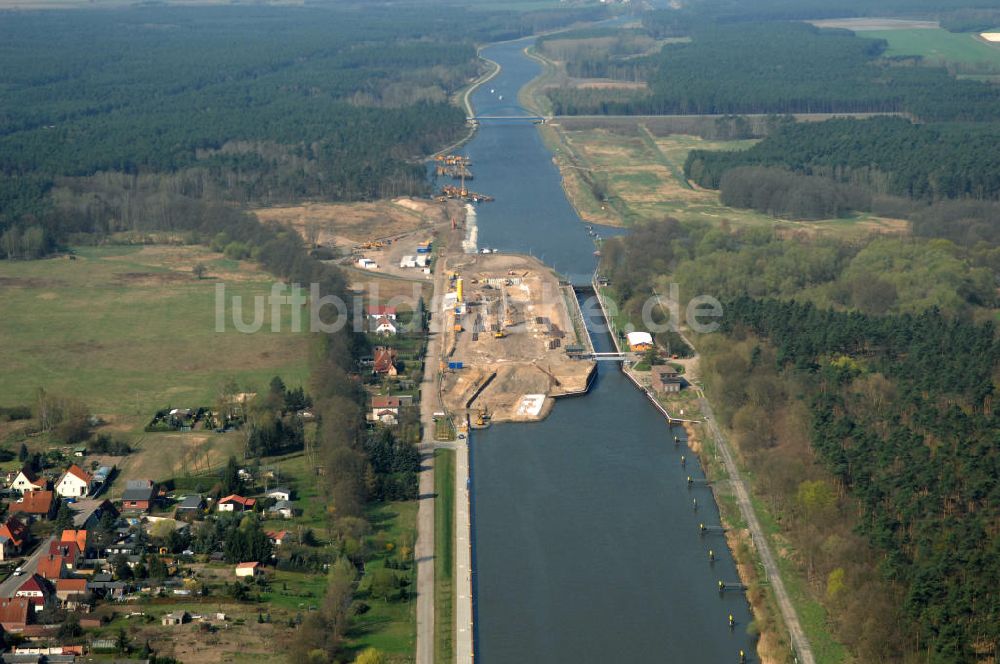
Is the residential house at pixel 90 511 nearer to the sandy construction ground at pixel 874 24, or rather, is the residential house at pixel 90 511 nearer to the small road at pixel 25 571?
the small road at pixel 25 571

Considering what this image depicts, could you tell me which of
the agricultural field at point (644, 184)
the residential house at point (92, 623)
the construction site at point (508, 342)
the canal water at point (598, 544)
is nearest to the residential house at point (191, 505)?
the residential house at point (92, 623)

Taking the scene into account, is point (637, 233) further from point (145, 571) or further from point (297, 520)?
point (145, 571)

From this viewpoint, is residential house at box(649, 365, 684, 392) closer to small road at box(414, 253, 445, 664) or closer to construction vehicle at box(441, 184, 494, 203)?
small road at box(414, 253, 445, 664)

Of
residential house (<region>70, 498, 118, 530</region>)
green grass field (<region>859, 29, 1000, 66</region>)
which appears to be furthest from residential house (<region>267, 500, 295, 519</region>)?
green grass field (<region>859, 29, 1000, 66</region>)

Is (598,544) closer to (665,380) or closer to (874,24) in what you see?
(665,380)

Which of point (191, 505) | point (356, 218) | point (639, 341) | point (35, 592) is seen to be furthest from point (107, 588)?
point (356, 218)

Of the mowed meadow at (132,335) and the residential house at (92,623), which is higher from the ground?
the residential house at (92,623)
